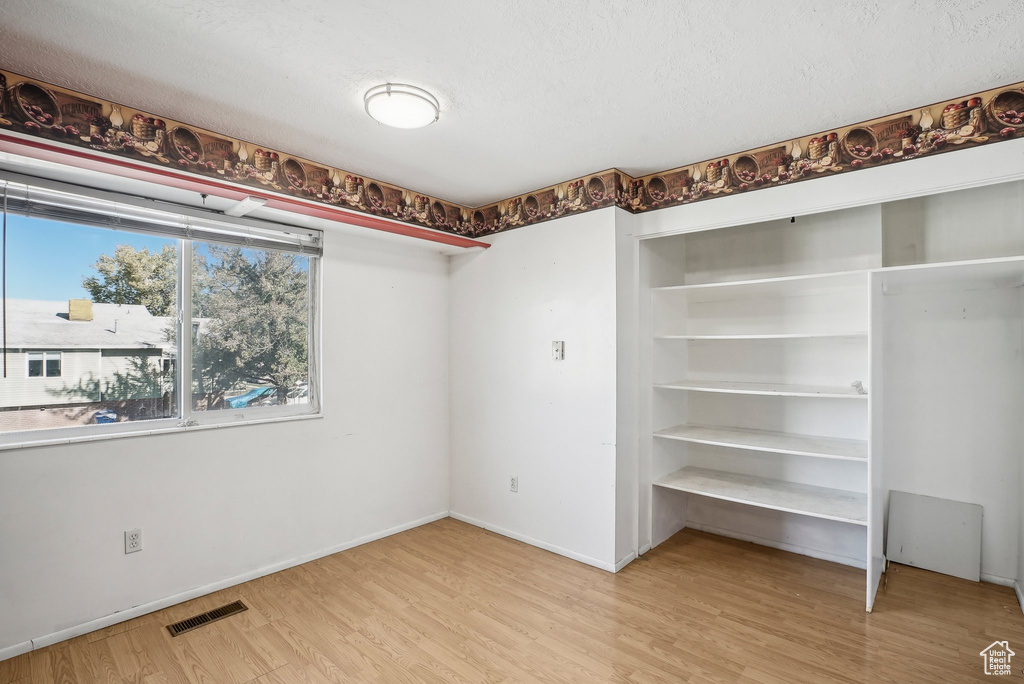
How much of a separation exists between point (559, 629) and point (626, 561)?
92cm

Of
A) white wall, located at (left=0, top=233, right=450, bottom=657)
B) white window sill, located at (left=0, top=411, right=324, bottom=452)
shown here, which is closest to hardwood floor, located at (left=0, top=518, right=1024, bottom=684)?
white wall, located at (left=0, top=233, right=450, bottom=657)

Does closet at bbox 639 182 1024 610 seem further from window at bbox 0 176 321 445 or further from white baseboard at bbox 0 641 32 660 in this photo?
white baseboard at bbox 0 641 32 660

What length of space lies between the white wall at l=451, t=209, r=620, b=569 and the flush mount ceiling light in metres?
1.40

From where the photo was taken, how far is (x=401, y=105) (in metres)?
2.30

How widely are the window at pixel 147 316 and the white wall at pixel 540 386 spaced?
4.17ft

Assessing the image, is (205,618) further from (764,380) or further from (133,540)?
(764,380)

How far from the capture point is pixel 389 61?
2059 millimetres

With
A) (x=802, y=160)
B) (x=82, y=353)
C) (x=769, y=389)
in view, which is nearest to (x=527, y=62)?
(x=802, y=160)

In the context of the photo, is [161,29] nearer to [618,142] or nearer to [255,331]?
[255,331]

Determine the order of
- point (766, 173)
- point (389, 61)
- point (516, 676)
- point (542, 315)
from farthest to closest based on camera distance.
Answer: point (542, 315) → point (766, 173) → point (516, 676) → point (389, 61)

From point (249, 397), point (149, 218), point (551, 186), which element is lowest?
point (249, 397)

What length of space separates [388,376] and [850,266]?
3265 mm

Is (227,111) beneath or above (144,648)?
above

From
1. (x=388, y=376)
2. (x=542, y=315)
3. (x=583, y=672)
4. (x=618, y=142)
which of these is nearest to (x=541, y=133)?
(x=618, y=142)
